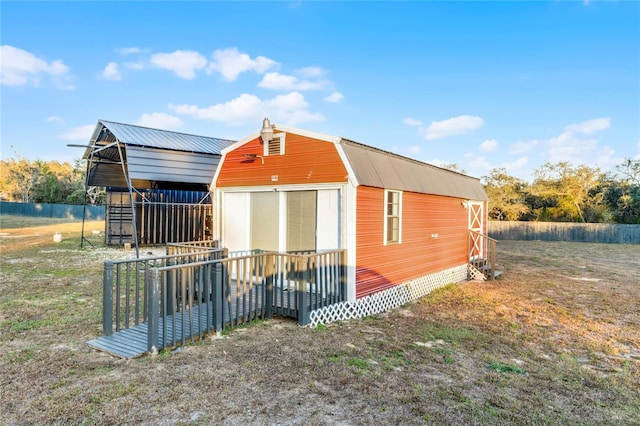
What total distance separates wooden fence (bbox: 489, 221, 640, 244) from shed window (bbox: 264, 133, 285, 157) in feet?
82.2

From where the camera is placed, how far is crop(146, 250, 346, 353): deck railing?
15.5ft

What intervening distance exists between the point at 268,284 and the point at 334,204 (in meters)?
1.91

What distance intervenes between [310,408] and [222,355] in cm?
165

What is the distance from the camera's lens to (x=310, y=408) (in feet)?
11.0

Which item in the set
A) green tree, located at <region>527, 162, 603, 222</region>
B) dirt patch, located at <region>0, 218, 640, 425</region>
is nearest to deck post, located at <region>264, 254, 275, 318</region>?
dirt patch, located at <region>0, 218, 640, 425</region>

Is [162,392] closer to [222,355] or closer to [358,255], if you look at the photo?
[222,355]

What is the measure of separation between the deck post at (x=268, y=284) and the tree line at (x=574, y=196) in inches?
1147

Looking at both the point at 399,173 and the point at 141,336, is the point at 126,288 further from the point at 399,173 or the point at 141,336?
the point at 399,173

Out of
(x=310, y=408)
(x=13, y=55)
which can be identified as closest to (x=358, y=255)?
(x=310, y=408)

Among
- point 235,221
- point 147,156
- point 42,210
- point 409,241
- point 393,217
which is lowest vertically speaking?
point 409,241

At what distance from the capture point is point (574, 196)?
2866cm

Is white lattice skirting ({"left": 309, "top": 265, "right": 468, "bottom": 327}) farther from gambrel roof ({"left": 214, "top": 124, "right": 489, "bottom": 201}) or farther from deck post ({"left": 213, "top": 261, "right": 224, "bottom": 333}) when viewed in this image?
gambrel roof ({"left": 214, "top": 124, "right": 489, "bottom": 201})

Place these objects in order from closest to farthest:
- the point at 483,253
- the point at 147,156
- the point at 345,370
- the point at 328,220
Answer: the point at 345,370
the point at 328,220
the point at 147,156
the point at 483,253

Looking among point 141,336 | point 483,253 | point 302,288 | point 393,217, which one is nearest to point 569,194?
point 483,253
